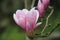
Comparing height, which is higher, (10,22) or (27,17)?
(27,17)

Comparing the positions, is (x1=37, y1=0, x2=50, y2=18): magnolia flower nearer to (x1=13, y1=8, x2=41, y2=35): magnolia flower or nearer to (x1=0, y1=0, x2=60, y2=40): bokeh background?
(x1=13, y1=8, x2=41, y2=35): magnolia flower

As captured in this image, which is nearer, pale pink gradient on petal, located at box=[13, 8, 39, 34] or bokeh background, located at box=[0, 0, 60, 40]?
pale pink gradient on petal, located at box=[13, 8, 39, 34]

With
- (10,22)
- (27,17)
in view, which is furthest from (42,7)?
(10,22)

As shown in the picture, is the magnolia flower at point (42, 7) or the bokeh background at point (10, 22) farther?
the bokeh background at point (10, 22)

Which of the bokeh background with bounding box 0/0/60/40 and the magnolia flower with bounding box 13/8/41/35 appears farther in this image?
the bokeh background with bounding box 0/0/60/40

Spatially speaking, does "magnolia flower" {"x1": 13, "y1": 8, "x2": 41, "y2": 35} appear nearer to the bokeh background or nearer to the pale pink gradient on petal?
the pale pink gradient on petal

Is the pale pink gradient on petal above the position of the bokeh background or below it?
above

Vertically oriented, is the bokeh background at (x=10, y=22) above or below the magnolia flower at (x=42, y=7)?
below

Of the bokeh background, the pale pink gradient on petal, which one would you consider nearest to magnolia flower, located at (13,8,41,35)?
the pale pink gradient on petal

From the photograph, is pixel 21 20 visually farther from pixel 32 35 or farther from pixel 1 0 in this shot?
pixel 1 0

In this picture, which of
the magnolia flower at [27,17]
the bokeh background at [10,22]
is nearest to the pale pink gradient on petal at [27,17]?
the magnolia flower at [27,17]

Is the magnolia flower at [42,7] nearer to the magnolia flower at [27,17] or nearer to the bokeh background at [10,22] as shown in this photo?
the magnolia flower at [27,17]

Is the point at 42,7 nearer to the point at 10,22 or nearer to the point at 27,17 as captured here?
the point at 27,17
